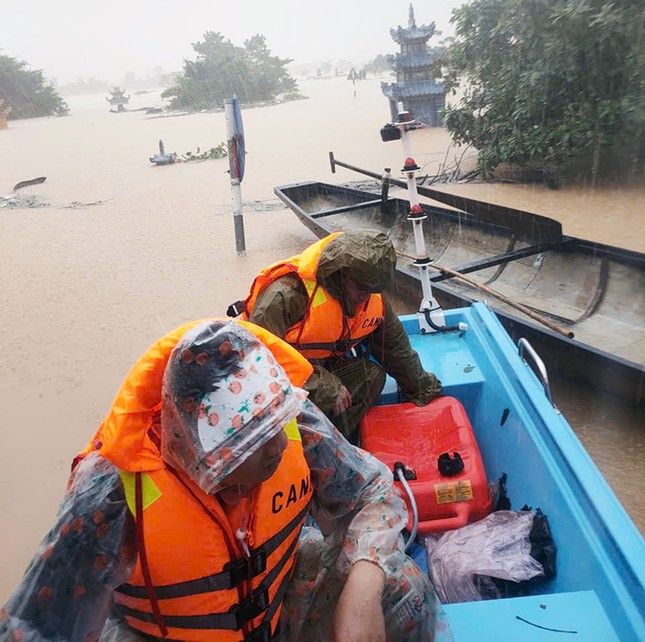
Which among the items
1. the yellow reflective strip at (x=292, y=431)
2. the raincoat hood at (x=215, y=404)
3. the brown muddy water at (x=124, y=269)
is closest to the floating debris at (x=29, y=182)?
the brown muddy water at (x=124, y=269)

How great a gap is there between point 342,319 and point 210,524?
4.58 feet

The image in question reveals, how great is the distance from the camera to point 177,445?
1064 mm

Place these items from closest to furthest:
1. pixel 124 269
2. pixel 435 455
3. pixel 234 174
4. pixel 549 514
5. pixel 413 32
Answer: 1. pixel 549 514
2. pixel 435 455
3. pixel 234 174
4. pixel 124 269
5. pixel 413 32

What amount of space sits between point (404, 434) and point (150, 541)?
1.51 m

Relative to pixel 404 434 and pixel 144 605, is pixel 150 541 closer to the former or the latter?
pixel 144 605

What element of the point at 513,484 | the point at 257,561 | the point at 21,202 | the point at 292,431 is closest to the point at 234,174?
the point at 513,484

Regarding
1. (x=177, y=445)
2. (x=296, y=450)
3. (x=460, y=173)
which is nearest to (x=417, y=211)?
(x=296, y=450)

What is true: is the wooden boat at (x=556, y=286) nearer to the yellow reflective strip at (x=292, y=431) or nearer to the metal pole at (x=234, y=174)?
the metal pole at (x=234, y=174)

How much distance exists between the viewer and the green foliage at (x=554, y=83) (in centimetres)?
750

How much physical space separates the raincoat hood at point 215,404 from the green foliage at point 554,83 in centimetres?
810

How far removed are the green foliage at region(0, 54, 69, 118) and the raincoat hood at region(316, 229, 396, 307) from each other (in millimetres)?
45037

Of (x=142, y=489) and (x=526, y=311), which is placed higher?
(x=142, y=489)

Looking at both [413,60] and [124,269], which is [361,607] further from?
[413,60]

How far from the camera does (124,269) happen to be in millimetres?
7438
